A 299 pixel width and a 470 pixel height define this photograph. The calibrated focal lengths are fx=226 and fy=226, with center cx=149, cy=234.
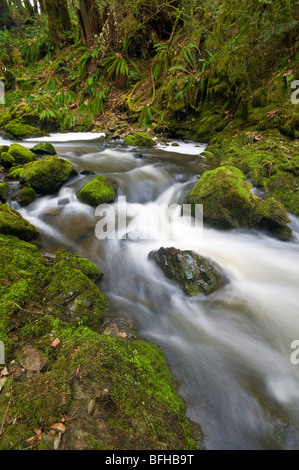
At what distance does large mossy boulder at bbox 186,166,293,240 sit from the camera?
4.54 m

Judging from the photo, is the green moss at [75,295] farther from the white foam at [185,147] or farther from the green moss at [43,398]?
the white foam at [185,147]

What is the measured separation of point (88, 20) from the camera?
12.9 metres

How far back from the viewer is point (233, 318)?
313 centimetres

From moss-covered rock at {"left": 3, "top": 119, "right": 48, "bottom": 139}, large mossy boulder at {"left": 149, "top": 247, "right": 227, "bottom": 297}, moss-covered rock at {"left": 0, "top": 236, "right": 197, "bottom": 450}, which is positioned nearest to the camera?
moss-covered rock at {"left": 0, "top": 236, "right": 197, "bottom": 450}

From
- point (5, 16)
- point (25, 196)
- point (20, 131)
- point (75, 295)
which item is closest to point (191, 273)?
point (75, 295)

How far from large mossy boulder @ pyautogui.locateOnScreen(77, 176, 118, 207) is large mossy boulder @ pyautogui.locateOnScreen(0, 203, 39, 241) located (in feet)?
5.51

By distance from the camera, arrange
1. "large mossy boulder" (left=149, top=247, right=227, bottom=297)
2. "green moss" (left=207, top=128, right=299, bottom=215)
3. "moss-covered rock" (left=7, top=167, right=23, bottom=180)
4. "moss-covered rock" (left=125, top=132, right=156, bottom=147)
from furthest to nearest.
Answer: "moss-covered rock" (left=125, top=132, right=156, bottom=147) → "moss-covered rock" (left=7, top=167, right=23, bottom=180) → "green moss" (left=207, top=128, right=299, bottom=215) → "large mossy boulder" (left=149, top=247, right=227, bottom=297)

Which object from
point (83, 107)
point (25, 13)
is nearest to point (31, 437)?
point (83, 107)

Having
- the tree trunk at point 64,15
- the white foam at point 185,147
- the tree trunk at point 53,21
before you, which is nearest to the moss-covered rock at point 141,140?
the white foam at point 185,147

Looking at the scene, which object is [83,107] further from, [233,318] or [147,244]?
[233,318]

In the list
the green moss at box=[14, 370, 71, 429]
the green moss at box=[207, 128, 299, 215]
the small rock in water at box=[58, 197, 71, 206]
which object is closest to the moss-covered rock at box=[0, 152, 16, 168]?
the small rock in water at box=[58, 197, 71, 206]

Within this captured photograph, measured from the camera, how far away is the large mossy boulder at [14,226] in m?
3.27

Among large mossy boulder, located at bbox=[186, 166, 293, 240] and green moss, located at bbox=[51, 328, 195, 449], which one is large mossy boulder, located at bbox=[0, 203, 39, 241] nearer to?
green moss, located at bbox=[51, 328, 195, 449]

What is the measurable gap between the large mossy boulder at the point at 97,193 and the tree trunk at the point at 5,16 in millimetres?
30103
